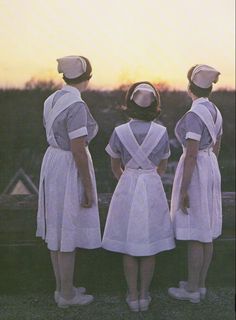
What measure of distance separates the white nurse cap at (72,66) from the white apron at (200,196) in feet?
1.49

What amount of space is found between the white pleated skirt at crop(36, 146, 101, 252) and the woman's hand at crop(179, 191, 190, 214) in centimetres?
34

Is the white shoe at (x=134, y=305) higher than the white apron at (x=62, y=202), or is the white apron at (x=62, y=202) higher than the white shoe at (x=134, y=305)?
the white apron at (x=62, y=202)

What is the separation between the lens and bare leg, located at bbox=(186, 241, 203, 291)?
88.2 inches

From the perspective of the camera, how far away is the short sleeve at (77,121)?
2004 millimetres

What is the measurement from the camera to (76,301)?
220 cm


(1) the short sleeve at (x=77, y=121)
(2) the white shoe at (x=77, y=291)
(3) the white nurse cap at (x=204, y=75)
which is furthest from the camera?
(2) the white shoe at (x=77, y=291)

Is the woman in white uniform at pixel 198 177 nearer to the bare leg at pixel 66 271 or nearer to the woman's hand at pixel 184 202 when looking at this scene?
the woman's hand at pixel 184 202

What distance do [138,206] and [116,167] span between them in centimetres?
18

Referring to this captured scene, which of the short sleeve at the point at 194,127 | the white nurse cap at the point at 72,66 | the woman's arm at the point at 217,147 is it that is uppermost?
the white nurse cap at the point at 72,66

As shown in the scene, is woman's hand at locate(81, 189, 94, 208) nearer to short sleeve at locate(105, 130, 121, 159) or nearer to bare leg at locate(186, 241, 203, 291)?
short sleeve at locate(105, 130, 121, 159)

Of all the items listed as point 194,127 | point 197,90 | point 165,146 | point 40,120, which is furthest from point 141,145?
point 40,120

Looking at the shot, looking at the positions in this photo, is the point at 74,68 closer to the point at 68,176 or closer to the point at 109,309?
the point at 68,176

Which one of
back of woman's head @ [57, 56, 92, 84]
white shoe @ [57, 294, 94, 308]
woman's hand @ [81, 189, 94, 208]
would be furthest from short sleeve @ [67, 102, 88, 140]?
white shoe @ [57, 294, 94, 308]

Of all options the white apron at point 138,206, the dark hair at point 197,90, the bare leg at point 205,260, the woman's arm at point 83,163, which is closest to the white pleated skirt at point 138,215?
the white apron at point 138,206
